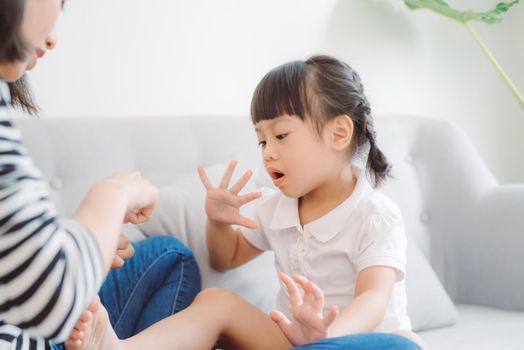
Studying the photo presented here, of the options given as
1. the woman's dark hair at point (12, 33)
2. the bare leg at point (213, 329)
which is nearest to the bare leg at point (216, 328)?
the bare leg at point (213, 329)

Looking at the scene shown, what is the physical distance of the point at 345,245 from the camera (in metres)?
1.18

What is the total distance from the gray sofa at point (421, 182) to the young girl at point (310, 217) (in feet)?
0.32

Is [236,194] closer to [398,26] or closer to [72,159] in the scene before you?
[72,159]

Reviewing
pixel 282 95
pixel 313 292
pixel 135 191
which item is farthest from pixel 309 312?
pixel 282 95

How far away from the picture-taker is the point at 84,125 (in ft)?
4.39

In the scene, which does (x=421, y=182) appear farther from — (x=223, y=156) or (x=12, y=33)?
(x=12, y=33)

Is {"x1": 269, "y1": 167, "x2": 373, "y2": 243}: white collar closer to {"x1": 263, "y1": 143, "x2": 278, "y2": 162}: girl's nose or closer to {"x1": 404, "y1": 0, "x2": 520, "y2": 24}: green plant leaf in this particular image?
{"x1": 263, "y1": 143, "x2": 278, "y2": 162}: girl's nose

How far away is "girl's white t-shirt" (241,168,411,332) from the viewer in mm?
1134

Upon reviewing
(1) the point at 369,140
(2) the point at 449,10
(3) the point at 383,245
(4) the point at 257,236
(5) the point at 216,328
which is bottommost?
(5) the point at 216,328

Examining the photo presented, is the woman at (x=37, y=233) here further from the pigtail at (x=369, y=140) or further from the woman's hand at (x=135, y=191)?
the pigtail at (x=369, y=140)

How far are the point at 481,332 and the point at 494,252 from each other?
335 mm

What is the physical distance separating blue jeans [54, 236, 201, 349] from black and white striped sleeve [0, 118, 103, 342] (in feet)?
1.64

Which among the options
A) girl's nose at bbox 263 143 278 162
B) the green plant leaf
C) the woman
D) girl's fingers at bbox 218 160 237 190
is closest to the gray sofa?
girl's fingers at bbox 218 160 237 190

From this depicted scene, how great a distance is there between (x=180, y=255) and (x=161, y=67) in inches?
25.0
